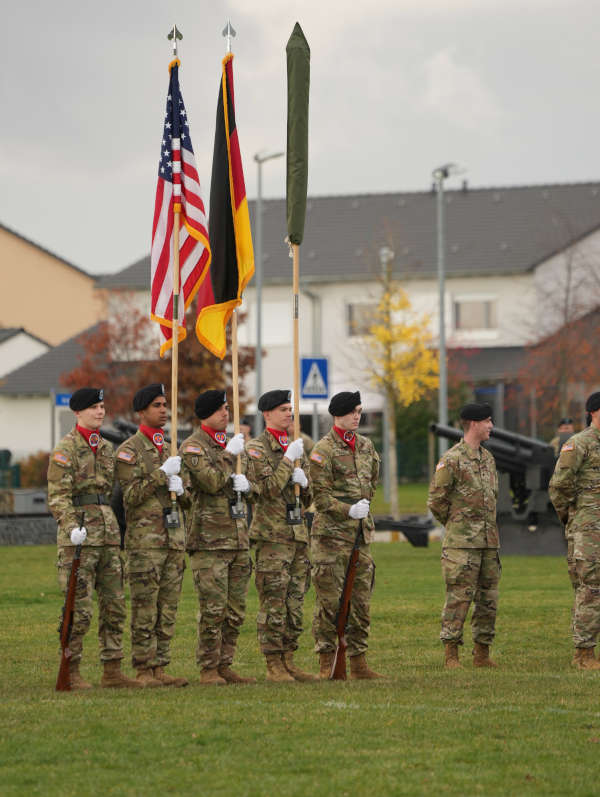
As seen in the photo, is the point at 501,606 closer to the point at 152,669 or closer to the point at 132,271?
the point at 152,669

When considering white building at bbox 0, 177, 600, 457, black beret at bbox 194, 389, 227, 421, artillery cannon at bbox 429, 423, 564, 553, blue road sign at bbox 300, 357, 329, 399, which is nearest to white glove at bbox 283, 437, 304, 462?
black beret at bbox 194, 389, 227, 421

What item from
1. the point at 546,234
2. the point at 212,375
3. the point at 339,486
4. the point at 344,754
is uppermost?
the point at 546,234

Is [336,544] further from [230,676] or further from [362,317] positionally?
[362,317]

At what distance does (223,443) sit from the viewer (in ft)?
36.3

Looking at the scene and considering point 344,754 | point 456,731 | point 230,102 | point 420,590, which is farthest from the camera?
point 420,590

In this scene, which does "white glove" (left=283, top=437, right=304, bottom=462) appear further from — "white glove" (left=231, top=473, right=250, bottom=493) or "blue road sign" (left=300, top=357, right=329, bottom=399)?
"blue road sign" (left=300, top=357, right=329, bottom=399)

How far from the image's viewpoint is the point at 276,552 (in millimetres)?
10961

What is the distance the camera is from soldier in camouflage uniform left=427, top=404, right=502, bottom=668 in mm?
11766

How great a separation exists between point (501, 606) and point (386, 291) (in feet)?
71.7

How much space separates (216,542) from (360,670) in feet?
5.08

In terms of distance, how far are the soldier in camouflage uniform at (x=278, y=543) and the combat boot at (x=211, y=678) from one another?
404 mm

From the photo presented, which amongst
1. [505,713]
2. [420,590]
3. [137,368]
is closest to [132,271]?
[137,368]

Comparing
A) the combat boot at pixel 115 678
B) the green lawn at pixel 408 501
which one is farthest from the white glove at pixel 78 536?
the green lawn at pixel 408 501

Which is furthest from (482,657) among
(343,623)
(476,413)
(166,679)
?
(166,679)
